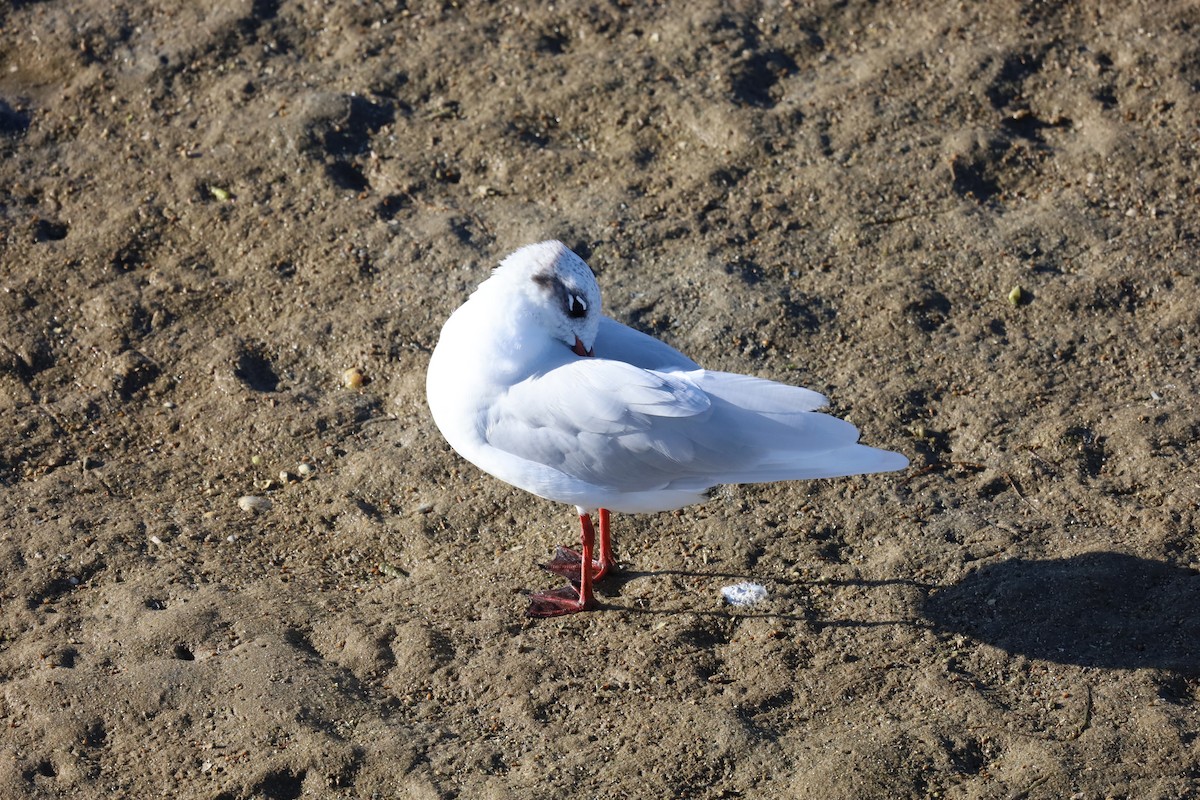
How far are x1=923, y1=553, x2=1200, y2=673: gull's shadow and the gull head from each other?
1.50 metres

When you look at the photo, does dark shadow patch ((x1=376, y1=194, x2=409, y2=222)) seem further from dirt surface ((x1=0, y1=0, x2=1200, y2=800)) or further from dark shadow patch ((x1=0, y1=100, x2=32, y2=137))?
dark shadow patch ((x1=0, y1=100, x2=32, y2=137))

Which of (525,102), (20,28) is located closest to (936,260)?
(525,102)

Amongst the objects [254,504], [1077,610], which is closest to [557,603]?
[254,504]

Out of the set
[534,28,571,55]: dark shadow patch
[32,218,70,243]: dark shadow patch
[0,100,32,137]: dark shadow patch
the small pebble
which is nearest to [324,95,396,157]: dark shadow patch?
[534,28,571,55]: dark shadow patch

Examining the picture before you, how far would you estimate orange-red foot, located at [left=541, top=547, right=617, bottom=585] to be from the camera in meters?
4.39

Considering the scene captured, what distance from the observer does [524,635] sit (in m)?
4.13

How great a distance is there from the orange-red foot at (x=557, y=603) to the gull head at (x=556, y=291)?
34.5 inches

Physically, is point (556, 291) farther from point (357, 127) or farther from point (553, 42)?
point (553, 42)

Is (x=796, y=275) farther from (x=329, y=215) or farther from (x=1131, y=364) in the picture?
(x=329, y=215)

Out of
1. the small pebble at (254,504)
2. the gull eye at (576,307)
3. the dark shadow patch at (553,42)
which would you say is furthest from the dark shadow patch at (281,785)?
the dark shadow patch at (553,42)

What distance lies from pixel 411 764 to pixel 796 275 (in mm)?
2820

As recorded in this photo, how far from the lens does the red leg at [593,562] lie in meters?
Result: 4.39

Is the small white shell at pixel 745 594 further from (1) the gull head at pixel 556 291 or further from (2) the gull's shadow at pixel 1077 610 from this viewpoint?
(1) the gull head at pixel 556 291

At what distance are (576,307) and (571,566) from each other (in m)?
0.98
